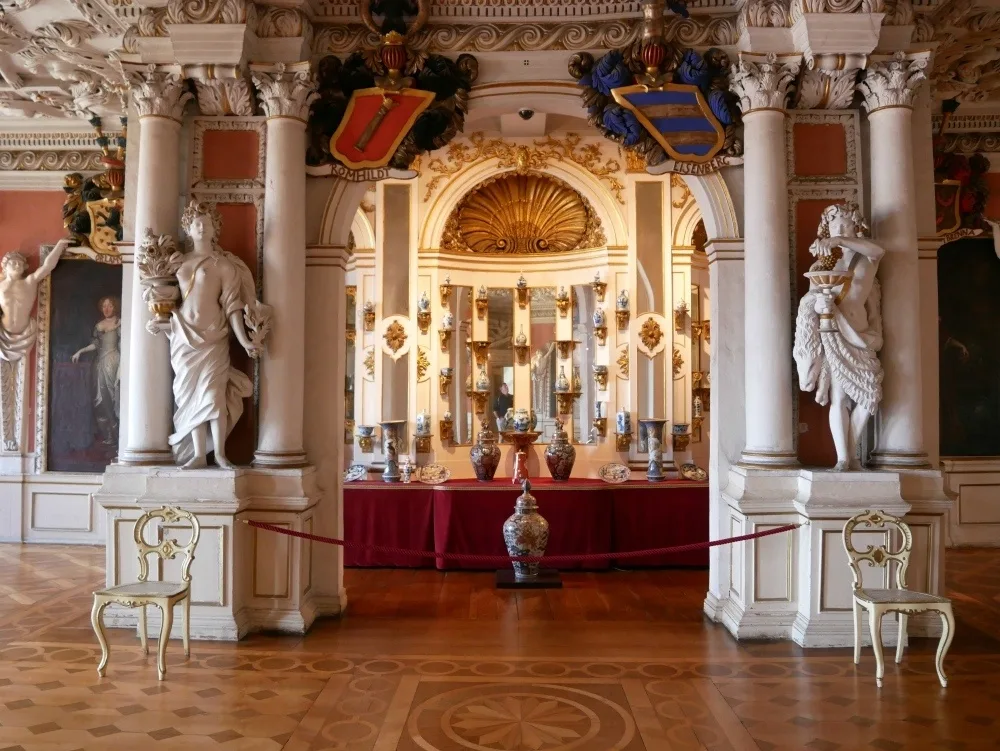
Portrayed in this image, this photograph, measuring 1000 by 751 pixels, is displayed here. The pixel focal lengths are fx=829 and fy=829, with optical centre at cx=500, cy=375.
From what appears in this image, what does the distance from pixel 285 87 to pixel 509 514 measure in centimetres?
420

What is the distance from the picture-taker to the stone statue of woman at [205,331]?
553 cm

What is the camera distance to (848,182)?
232 inches

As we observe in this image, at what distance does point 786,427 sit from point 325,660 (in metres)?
3.36

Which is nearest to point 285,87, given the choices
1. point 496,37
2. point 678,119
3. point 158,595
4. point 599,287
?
point 496,37

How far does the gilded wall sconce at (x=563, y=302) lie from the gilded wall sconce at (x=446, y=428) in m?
1.81

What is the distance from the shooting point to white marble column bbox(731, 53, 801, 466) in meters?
5.63

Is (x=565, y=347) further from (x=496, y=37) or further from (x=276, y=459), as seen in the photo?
(x=276, y=459)

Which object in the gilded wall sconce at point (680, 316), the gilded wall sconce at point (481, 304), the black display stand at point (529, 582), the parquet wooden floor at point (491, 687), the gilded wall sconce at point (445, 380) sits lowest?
the parquet wooden floor at point (491, 687)

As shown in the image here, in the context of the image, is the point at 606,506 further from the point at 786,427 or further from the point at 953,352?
A: the point at 953,352

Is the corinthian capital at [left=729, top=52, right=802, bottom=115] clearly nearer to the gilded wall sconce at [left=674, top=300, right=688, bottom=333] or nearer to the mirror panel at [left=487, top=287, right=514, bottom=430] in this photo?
the gilded wall sconce at [left=674, top=300, right=688, bottom=333]

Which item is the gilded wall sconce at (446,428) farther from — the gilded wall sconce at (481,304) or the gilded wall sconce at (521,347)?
the gilded wall sconce at (481,304)

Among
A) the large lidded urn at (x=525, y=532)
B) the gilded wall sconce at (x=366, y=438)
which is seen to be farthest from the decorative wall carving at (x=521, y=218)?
the large lidded urn at (x=525, y=532)

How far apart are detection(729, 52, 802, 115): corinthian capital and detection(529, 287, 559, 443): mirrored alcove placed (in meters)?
4.46

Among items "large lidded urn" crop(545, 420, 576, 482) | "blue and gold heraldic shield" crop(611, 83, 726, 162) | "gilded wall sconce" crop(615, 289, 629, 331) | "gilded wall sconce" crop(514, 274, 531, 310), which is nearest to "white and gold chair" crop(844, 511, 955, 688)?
"blue and gold heraldic shield" crop(611, 83, 726, 162)
